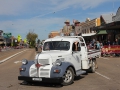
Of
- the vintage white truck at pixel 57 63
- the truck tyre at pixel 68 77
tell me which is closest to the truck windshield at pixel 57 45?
the vintage white truck at pixel 57 63

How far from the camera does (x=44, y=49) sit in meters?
10.7

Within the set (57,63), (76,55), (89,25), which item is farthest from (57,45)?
(89,25)

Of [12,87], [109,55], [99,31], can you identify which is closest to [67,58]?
[12,87]

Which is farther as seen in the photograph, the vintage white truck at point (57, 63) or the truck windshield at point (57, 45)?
the truck windshield at point (57, 45)

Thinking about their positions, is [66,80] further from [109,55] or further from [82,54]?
[109,55]

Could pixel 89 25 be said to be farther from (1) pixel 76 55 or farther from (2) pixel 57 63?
(2) pixel 57 63

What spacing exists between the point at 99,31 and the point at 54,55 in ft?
111

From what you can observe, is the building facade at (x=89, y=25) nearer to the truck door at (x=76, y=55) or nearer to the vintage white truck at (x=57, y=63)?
the truck door at (x=76, y=55)

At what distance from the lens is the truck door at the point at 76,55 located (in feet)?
32.9

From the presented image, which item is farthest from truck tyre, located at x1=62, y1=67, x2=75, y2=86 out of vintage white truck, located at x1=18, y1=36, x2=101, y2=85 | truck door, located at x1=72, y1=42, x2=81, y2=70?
truck door, located at x1=72, y1=42, x2=81, y2=70

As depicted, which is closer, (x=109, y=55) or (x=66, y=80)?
(x=66, y=80)

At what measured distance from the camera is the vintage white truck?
8.42 metres

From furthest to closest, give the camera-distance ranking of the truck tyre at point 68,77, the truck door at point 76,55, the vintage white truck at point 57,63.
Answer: the truck door at point 76,55
the truck tyre at point 68,77
the vintage white truck at point 57,63

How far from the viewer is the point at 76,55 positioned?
404 inches
